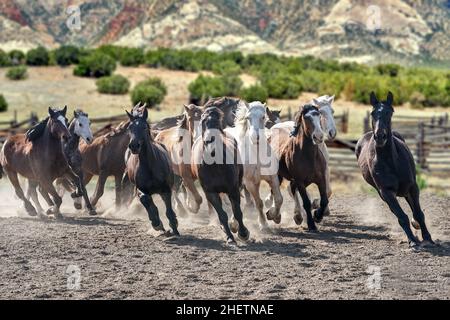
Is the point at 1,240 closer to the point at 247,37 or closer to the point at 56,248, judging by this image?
the point at 56,248

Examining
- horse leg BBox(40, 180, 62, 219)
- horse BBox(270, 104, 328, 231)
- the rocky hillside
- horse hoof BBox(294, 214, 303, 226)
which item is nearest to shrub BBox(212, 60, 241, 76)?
horse leg BBox(40, 180, 62, 219)

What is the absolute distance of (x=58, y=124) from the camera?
498 inches

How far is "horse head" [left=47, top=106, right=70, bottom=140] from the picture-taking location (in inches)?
494

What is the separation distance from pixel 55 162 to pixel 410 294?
6639mm

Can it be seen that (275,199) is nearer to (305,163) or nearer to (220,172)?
(305,163)

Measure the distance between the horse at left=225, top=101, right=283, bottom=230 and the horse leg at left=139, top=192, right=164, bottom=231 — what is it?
36.1 inches

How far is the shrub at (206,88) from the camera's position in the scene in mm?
40766

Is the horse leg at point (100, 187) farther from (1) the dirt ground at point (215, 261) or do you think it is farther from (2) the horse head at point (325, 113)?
(2) the horse head at point (325, 113)

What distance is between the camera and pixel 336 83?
151 ft

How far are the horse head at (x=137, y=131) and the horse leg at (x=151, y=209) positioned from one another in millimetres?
708

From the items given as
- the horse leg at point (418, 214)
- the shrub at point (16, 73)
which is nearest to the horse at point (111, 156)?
the horse leg at point (418, 214)

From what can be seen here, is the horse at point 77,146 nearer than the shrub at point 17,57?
Yes

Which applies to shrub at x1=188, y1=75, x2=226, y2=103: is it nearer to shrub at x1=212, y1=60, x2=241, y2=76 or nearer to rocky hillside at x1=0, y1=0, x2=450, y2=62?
shrub at x1=212, y1=60, x2=241, y2=76
